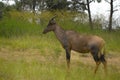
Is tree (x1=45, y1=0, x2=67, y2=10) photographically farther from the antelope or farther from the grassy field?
the antelope

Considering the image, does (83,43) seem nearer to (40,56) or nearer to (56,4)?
(40,56)

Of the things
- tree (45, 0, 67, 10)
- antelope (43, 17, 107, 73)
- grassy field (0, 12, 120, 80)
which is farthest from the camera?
tree (45, 0, 67, 10)

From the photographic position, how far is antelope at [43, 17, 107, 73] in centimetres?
996

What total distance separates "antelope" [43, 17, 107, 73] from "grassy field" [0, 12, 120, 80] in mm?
534

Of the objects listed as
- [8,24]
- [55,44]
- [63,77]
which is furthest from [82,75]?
[8,24]

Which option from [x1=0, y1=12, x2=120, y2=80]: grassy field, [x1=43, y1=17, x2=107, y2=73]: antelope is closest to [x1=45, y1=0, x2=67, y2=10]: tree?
[x1=0, y1=12, x2=120, y2=80]: grassy field

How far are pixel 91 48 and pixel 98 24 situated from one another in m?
11.0

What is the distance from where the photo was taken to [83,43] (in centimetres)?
1034

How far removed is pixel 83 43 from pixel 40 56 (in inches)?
124

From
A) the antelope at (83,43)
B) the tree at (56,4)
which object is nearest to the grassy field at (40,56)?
the antelope at (83,43)

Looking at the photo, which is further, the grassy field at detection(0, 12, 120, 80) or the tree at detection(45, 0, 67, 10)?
the tree at detection(45, 0, 67, 10)

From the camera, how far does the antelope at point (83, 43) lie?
392 inches

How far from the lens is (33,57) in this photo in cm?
1267

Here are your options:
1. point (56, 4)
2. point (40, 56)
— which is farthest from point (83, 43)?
point (56, 4)
